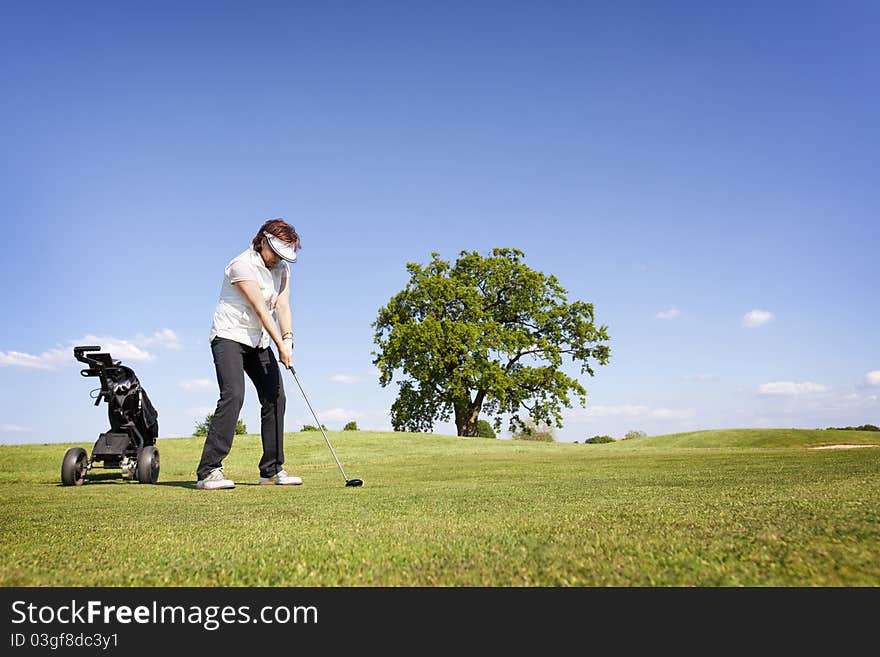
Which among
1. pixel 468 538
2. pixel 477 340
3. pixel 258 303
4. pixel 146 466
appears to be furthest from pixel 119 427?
pixel 477 340

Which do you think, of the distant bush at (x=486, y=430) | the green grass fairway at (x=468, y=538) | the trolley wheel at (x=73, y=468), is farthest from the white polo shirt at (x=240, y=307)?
the distant bush at (x=486, y=430)

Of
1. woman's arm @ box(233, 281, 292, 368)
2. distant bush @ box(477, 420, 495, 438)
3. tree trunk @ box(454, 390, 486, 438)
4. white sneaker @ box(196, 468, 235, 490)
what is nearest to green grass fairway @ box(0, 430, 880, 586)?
white sneaker @ box(196, 468, 235, 490)

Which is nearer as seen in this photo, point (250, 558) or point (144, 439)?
point (250, 558)

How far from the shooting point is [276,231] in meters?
7.82

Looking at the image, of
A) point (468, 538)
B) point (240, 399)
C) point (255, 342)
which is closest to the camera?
point (468, 538)

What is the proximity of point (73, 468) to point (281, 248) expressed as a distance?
4.42 m

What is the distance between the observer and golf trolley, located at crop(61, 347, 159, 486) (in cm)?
916

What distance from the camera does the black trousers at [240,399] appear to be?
7.39 metres

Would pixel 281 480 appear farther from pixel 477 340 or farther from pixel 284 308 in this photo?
pixel 477 340
